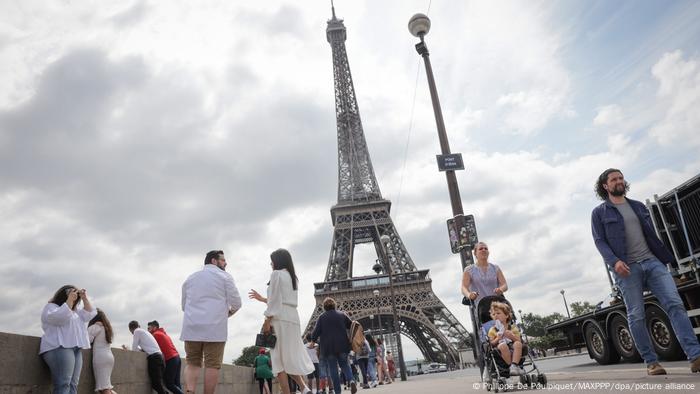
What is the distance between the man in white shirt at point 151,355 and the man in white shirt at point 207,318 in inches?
80.7

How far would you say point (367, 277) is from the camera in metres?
50.6

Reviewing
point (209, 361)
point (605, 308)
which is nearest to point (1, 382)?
point (209, 361)

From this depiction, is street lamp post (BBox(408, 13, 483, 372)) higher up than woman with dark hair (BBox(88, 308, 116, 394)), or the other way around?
street lamp post (BBox(408, 13, 483, 372))

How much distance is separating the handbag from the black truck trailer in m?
5.37

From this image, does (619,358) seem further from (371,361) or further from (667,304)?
(371,361)

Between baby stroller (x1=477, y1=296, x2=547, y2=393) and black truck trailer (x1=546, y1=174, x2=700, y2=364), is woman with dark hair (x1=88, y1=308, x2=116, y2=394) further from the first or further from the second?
black truck trailer (x1=546, y1=174, x2=700, y2=364)

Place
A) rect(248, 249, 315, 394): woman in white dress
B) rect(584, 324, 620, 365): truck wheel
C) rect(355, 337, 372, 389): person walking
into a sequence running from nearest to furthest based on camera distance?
rect(248, 249, 315, 394): woman in white dress
rect(584, 324, 620, 365): truck wheel
rect(355, 337, 372, 389): person walking

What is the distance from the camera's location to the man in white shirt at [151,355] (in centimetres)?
718

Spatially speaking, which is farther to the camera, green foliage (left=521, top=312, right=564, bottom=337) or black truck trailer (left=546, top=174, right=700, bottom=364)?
green foliage (left=521, top=312, right=564, bottom=337)

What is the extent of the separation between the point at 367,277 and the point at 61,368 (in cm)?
4646

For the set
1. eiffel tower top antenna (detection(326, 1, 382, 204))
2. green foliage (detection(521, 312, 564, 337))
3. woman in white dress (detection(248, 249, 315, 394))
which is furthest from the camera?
green foliage (detection(521, 312, 564, 337))

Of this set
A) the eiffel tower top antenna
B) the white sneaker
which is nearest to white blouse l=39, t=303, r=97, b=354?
the white sneaker

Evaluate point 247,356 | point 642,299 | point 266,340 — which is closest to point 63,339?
point 266,340

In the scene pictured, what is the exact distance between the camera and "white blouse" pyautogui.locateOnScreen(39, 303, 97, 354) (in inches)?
188
